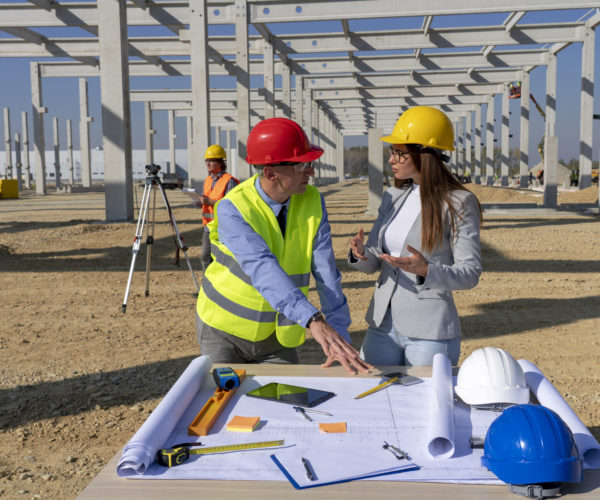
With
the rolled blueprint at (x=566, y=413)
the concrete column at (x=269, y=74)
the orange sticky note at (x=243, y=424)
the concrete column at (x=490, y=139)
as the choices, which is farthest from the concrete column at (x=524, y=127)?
the orange sticky note at (x=243, y=424)

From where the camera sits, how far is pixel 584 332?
671 cm

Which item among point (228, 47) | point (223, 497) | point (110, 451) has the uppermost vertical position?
point (228, 47)

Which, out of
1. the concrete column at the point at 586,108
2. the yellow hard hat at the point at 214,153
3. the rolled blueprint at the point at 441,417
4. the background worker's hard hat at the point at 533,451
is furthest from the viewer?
the concrete column at the point at 586,108

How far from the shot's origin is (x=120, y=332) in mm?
6703

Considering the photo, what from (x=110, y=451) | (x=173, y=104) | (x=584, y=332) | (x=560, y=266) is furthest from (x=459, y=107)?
(x=110, y=451)

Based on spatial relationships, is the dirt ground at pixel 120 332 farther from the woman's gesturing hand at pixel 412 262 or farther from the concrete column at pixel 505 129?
the concrete column at pixel 505 129

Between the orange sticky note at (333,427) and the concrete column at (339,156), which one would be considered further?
the concrete column at (339,156)

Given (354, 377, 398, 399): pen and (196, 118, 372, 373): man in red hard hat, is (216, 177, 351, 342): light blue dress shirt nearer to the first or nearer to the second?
(196, 118, 372, 373): man in red hard hat

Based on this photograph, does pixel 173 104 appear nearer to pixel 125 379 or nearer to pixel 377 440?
pixel 125 379

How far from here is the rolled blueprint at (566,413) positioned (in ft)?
5.50

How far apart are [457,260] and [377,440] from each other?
1.20 meters

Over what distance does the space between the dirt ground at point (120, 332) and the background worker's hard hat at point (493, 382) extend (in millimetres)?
2356

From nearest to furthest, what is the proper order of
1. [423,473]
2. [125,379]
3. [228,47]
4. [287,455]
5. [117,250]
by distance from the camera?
[423,473]
[287,455]
[125,379]
[117,250]
[228,47]

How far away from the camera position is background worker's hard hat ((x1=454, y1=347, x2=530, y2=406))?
2064mm
